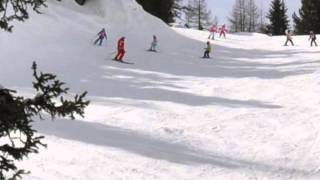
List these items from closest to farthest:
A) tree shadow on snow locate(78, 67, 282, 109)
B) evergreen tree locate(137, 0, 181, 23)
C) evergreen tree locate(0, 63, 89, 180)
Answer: evergreen tree locate(0, 63, 89, 180) < tree shadow on snow locate(78, 67, 282, 109) < evergreen tree locate(137, 0, 181, 23)

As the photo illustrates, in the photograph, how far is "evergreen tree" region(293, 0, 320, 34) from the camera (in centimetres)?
6575

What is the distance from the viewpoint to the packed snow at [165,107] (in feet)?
46.5

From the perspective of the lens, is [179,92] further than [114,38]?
No

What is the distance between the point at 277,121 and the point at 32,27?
16.6 m

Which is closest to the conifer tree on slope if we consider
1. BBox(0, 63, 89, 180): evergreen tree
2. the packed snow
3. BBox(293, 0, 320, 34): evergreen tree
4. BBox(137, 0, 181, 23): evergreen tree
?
BBox(0, 63, 89, 180): evergreen tree

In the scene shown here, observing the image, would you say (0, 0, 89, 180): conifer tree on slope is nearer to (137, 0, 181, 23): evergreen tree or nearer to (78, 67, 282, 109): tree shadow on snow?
(78, 67, 282, 109): tree shadow on snow

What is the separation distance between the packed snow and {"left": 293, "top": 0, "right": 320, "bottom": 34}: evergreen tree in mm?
28451

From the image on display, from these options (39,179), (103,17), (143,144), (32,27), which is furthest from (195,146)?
(103,17)

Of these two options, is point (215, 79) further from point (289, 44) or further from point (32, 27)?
point (289, 44)

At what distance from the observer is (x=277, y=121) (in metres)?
19.0

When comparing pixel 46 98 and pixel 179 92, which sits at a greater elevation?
pixel 46 98

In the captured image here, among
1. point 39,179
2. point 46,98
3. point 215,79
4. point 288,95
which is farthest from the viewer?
point 215,79

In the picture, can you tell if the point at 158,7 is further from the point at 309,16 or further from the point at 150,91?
the point at 150,91

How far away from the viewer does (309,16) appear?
6681 cm
